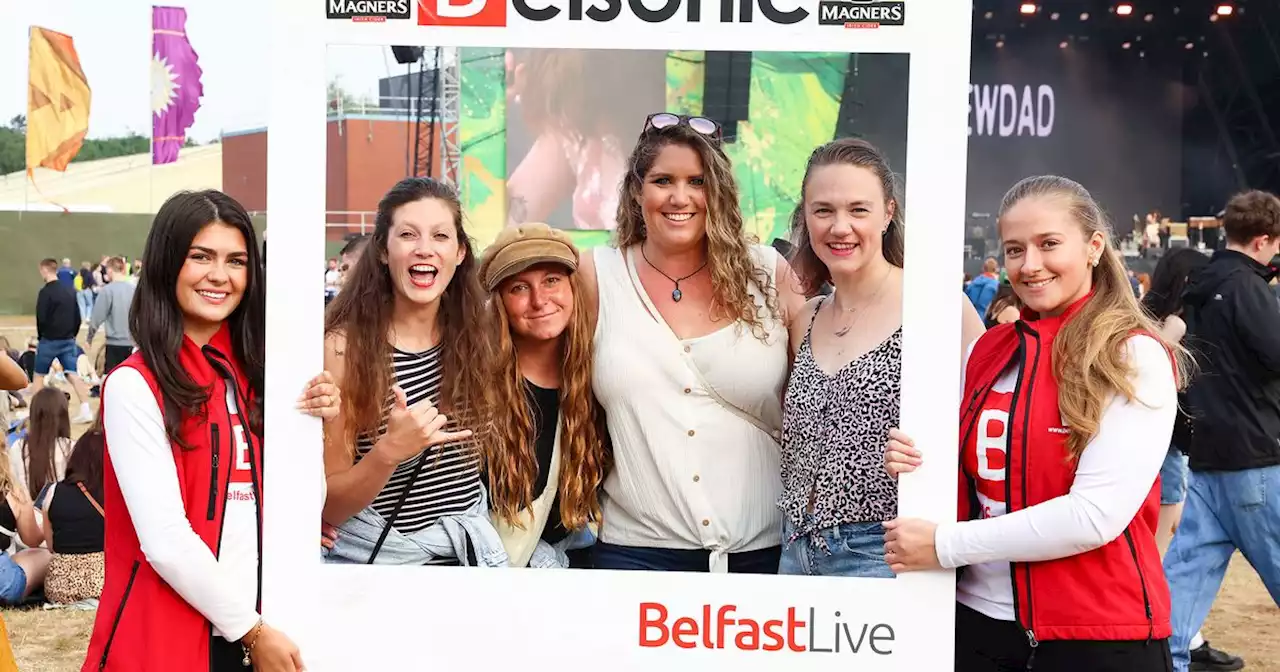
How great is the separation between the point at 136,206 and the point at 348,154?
8.07 metres

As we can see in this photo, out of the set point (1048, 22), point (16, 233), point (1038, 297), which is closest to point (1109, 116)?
point (1048, 22)

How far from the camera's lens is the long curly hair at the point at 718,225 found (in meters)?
2.11

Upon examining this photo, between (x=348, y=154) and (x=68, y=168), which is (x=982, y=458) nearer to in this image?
(x=348, y=154)

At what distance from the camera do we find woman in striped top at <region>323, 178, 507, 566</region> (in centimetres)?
214

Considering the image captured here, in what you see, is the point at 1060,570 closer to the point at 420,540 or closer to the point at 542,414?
the point at 542,414

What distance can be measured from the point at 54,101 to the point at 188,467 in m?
6.72

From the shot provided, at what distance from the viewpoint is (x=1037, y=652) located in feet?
7.00

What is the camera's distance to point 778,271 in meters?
2.20

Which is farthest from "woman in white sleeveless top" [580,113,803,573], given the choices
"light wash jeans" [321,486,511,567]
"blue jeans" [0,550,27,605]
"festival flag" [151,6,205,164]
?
"festival flag" [151,6,205,164]

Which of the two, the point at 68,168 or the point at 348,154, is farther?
the point at 68,168

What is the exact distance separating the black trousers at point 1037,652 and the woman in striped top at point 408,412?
36.9 inches

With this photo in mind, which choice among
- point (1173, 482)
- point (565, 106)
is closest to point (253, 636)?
point (565, 106)

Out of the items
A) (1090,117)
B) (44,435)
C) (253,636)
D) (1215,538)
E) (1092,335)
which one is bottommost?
(1215,538)

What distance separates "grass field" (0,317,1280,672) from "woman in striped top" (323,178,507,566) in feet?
9.83
